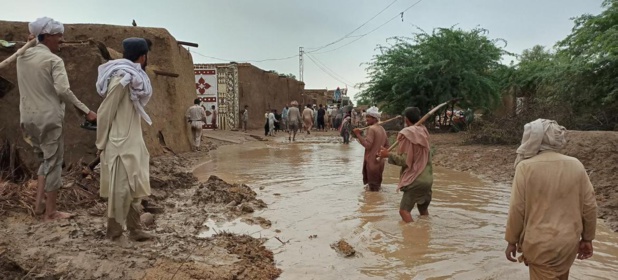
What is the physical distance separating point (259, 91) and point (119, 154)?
23.3 m

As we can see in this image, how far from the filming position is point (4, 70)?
20.3 feet

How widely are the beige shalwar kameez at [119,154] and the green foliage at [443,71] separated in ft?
49.1

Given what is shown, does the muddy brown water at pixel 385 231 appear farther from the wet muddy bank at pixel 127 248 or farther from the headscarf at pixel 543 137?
the headscarf at pixel 543 137

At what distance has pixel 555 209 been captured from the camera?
9.04 ft

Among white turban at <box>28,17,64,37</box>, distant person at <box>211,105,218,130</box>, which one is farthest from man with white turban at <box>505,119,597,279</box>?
distant person at <box>211,105,218,130</box>

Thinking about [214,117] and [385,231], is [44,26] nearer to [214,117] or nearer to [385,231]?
[385,231]

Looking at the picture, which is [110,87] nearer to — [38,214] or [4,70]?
[38,214]

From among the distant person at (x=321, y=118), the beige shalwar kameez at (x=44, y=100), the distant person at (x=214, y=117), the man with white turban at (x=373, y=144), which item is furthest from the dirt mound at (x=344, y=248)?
the distant person at (x=321, y=118)

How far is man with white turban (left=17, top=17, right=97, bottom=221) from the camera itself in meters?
3.95

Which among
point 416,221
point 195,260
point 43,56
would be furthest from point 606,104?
point 43,56

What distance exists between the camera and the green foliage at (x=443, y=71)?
17.8 meters

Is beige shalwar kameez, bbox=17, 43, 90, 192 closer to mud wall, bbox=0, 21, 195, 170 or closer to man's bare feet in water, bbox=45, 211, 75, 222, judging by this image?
man's bare feet in water, bbox=45, 211, 75, 222

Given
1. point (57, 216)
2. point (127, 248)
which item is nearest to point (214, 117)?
point (57, 216)

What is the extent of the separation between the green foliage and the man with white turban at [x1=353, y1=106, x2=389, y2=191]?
35.0 ft
